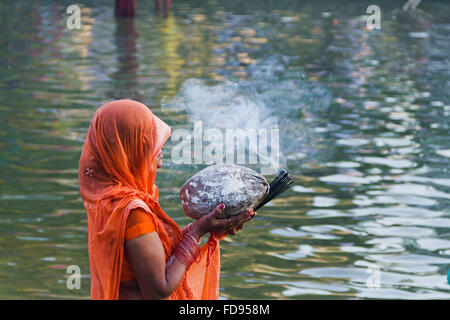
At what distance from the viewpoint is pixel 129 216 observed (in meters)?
2.45

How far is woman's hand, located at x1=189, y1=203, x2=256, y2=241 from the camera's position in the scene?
2625 mm

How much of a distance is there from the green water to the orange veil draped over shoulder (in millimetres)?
2135

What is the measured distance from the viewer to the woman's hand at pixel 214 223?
→ 262 cm

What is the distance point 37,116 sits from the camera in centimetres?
930

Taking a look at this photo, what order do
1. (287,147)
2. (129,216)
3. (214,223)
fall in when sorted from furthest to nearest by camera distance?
(287,147) < (214,223) < (129,216)

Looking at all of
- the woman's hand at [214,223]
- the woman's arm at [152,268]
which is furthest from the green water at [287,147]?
the woman's arm at [152,268]

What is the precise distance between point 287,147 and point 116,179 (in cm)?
601

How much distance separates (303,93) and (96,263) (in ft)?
32.9

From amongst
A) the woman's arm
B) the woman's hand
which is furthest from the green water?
the woman's arm

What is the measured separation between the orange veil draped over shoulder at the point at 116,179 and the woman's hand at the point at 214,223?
10cm

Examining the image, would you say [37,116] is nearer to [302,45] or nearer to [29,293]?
[29,293]

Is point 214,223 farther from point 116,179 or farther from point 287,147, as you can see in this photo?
point 287,147

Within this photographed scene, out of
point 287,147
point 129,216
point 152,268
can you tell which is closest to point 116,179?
point 129,216

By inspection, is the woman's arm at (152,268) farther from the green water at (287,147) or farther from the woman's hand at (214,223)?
the green water at (287,147)
